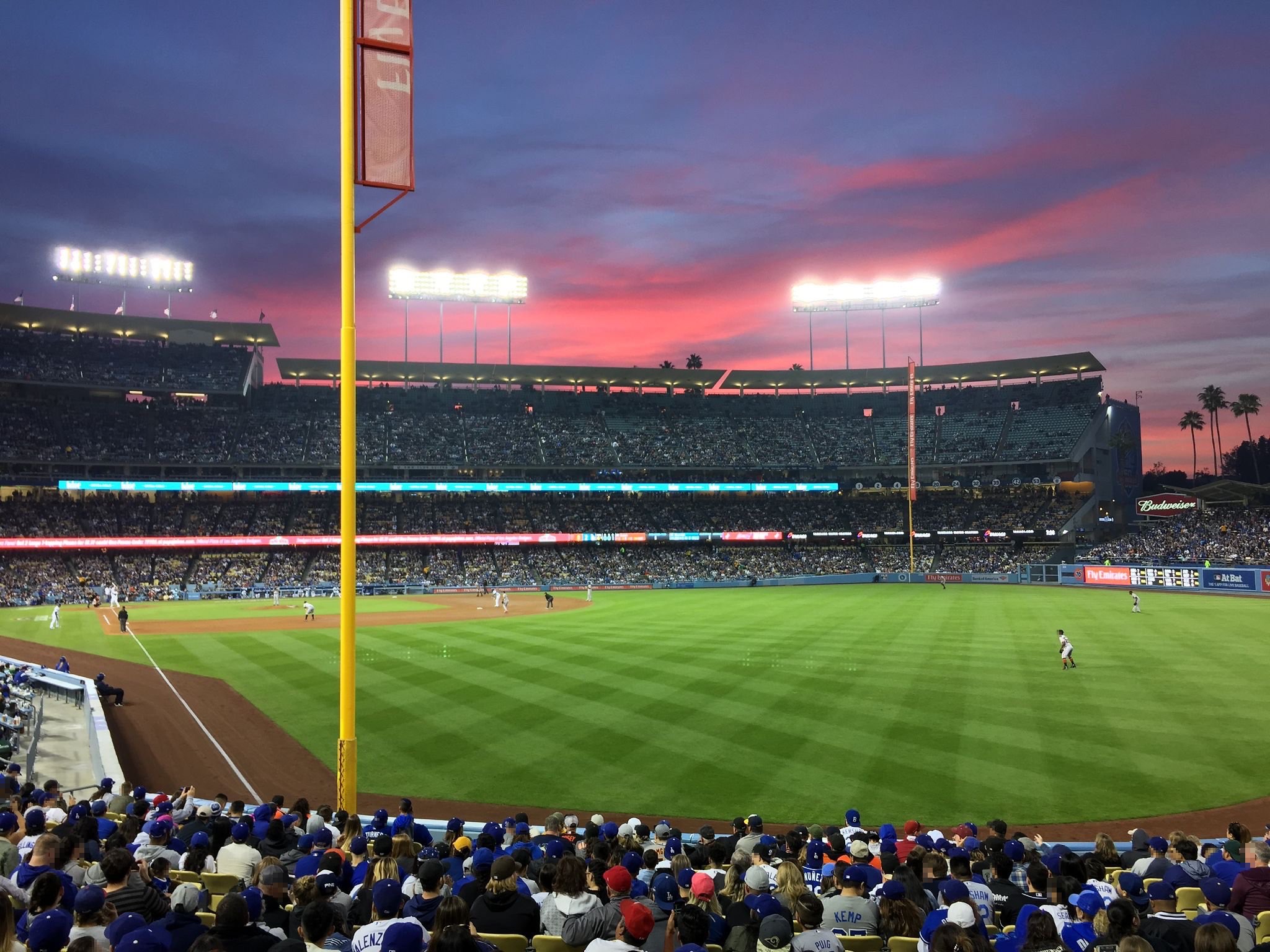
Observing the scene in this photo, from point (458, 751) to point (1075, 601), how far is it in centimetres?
4928

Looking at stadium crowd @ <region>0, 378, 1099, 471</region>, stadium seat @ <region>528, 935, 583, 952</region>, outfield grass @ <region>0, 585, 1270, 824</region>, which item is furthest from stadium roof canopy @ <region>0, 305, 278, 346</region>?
stadium seat @ <region>528, 935, 583, 952</region>

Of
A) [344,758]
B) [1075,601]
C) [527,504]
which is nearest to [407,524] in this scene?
[527,504]

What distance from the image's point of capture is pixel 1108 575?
230ft

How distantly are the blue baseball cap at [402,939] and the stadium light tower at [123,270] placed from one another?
9257cm

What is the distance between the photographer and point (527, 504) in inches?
3686

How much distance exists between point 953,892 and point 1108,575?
2914 inches

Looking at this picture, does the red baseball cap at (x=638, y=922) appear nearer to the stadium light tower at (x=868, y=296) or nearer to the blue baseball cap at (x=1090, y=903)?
the blue baseball cap at (x=1090, y=903)

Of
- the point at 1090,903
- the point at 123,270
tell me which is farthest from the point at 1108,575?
the point at 123,270

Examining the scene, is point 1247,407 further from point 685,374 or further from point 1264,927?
point 1264,927

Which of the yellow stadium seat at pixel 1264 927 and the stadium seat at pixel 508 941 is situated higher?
the stadium seat at pixel 508 941

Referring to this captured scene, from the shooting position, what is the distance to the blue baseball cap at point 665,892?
23.2 feet

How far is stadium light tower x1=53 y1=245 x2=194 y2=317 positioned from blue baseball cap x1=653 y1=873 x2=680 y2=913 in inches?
3627

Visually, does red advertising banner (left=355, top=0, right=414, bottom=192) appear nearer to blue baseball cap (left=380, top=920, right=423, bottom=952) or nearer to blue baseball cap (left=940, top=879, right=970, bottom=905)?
blue baseball cap (left=380, top=920, right=423, bottom=952)

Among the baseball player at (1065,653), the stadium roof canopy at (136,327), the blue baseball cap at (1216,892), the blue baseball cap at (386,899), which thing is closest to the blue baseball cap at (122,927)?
the blue baseball cap at (386,899)
